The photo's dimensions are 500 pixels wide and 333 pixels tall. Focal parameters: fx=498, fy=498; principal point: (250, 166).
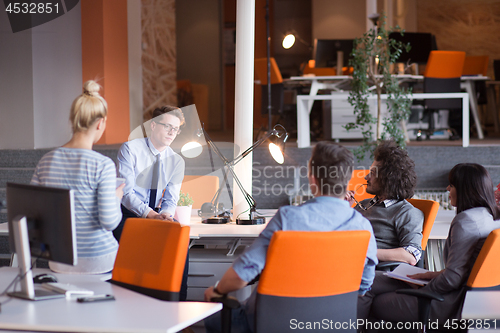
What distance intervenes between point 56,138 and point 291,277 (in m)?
5.23

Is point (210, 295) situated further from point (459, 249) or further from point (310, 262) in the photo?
point (459, 249)

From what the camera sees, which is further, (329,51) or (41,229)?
(329,51)

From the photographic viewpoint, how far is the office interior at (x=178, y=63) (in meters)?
5.74

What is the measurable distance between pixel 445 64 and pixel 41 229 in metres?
6.11

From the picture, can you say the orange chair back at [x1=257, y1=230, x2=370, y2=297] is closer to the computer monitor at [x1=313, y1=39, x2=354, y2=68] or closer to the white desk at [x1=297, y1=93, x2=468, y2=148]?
the white desk at [x1=297, y1=93, x2=468, y2=148]

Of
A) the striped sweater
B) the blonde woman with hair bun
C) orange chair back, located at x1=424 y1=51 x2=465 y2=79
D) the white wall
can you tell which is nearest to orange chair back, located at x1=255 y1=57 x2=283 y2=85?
orange chair back, located at x1=424 y1=51 x2=465 y2=79

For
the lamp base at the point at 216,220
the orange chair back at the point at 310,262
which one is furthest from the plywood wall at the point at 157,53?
the orange chair back at the point at 310,262

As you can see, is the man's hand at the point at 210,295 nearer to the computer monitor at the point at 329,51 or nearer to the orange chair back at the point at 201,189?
the orange chair back at the point at 201,189

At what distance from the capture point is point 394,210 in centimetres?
273

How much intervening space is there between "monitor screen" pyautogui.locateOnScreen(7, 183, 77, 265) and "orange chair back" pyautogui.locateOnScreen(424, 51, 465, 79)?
5.98 metres

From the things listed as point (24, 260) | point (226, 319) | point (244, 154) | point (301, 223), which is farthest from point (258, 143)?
point (24, 260)

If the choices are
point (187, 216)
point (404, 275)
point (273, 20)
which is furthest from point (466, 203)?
point (273, 20)

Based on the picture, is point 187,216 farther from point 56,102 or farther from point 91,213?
point 56,102

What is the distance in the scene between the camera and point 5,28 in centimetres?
568
